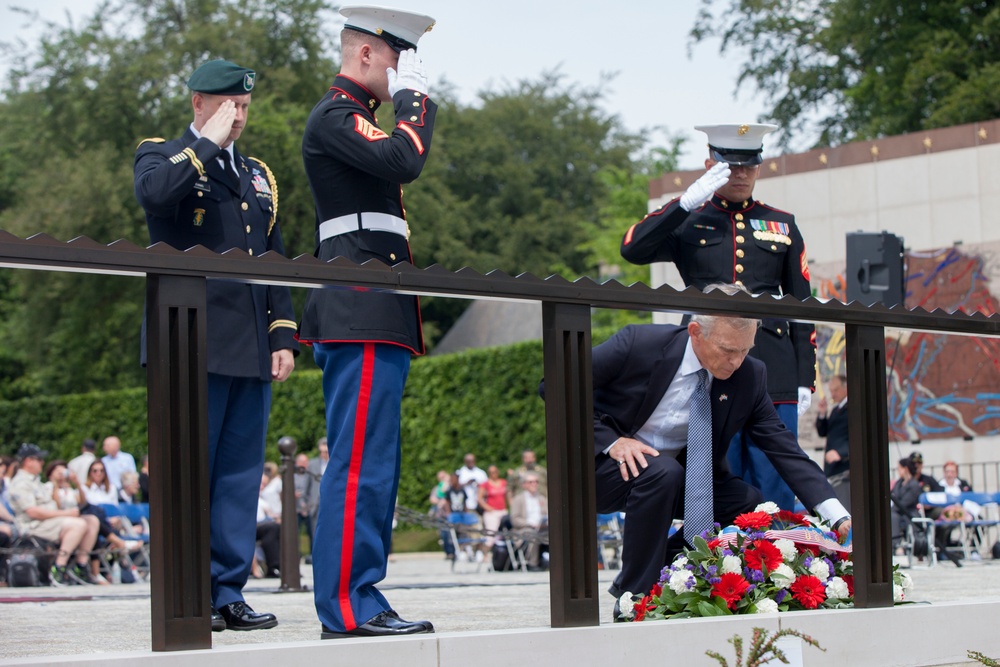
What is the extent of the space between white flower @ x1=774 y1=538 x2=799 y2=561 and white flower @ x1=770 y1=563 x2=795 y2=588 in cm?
13

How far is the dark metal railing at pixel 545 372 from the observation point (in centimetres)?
330

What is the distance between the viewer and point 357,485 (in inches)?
162

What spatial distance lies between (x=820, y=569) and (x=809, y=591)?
13cm

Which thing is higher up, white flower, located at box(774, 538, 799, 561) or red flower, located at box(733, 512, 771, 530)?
red flower, located at box(733, 512, 771, 530)

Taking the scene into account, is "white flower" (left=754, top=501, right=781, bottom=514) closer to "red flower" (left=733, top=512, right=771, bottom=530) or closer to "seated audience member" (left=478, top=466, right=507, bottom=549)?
"red flower" (left=733, top=512, right=771, bottom=530)

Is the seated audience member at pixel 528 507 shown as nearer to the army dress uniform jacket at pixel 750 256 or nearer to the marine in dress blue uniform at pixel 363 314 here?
the army dress uniform jacket at pixel 750 256

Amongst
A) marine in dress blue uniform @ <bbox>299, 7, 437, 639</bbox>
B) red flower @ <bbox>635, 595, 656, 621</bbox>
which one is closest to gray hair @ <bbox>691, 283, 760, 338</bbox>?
red flower @ <bbox>635, 595, 656, 621</bbox>

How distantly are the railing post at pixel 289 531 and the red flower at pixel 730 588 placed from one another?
5.31 meters

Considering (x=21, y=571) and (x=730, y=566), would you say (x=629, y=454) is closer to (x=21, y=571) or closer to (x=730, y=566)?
(x=730, y=566)

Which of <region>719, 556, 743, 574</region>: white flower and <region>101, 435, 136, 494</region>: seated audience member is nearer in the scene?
<region>719, 556, 743, 574</region>: white flower

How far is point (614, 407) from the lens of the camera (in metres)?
5.35

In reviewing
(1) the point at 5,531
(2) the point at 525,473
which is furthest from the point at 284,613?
(2) the point at 525,473

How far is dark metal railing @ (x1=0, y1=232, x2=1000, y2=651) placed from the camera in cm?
330

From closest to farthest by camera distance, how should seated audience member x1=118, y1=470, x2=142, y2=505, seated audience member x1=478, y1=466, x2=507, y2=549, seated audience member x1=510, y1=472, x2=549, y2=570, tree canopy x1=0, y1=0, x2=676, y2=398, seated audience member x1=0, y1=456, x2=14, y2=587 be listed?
seated audience member x1=0, y1=456, x2=14, y2=587 < seated audience member x1=118, y1=470, x2=142, y2=505 < seated audience member x1=510, y1=472, x2=549, y2=570 < seated audience member x1=478, y1=466, x2=507, y2=549 < tree canopy x1=0, y1=0, x2=676, y2=398
